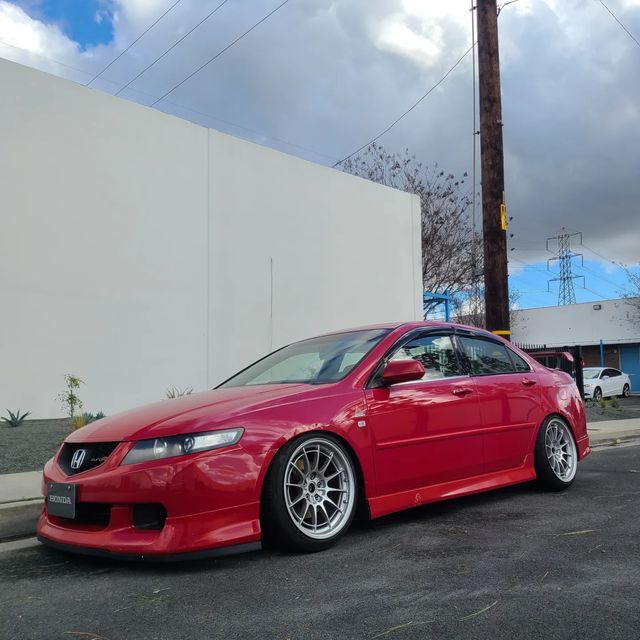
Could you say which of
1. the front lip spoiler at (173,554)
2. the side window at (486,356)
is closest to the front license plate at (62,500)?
the front lip spoiler at (173,554)

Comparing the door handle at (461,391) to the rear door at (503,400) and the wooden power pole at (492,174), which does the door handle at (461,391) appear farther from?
the wooden power pole at (492,174)

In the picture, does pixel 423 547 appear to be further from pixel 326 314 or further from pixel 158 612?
pixel 326 314

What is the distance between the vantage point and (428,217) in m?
26.7

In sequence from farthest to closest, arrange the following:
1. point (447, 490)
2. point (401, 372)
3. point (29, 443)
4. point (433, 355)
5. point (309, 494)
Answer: point (29, 443), point (433, 355), point (447, 490), point (401, 372), point (309, 494)

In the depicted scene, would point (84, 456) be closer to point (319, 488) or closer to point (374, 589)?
point (319, 488)

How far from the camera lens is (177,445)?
A: 3.71 metres

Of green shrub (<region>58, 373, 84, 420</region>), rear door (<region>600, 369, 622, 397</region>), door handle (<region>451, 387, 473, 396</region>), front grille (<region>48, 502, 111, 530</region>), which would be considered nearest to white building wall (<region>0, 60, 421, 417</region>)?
green shrub (<region>58, 373, 84, 420</region>)

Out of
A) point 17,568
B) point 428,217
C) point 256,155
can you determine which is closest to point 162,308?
point 256,155

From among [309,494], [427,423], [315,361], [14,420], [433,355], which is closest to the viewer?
[309,494]

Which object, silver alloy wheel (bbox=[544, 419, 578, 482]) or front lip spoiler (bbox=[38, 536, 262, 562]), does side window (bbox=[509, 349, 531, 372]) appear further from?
front lip spoiler (bbox=[38, 536, 262, 562])

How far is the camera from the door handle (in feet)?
16.5

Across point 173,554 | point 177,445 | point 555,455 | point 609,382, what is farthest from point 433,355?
point 609,382

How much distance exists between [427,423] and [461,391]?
528 mm

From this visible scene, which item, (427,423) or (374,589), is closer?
(374,589)
